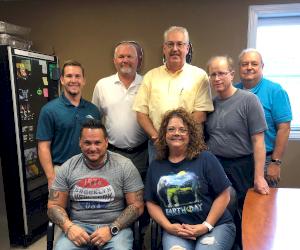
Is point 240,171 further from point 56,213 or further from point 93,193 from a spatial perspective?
point 56,213

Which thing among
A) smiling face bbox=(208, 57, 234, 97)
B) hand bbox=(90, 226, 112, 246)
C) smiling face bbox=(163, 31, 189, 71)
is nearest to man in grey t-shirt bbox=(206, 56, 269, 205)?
smiling face bbox=(208, 57, 234, 97)

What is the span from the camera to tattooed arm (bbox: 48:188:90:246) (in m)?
1.74

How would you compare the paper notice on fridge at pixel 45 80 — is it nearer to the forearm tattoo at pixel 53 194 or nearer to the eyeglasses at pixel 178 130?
the forearm tattoo at pixel 53 194

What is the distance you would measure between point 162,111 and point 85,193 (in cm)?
74

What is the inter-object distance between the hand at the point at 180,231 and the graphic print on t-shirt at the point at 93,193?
15.7 inches

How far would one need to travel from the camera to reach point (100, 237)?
1.74m

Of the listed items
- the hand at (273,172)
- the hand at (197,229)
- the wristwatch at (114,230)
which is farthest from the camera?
the hand at (273,172)

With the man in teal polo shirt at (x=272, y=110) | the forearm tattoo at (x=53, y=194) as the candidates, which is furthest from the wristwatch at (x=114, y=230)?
the man in teal polo shirt at (x=272, y=110)

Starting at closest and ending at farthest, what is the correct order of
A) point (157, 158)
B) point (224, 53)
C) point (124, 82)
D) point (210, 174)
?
1. point (210, 174)
2. point (157, 158)
3. point (124, 82)
4. point (224, 53)

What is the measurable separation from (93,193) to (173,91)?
850 mm

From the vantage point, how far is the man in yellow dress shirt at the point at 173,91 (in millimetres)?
2074

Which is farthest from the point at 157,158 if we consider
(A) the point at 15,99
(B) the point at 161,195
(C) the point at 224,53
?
(C) the point at 224,53

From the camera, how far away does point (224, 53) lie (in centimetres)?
335

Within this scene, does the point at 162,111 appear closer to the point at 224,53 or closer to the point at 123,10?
the point at 224,53
